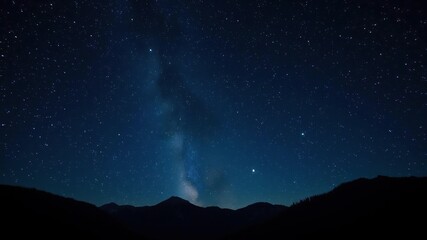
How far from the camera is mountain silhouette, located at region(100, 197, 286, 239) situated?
7862 centimetres

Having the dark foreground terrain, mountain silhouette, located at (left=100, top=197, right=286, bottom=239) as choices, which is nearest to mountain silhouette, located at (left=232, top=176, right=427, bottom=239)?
the dark foreground terrain

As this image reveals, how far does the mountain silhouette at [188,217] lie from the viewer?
3095 inches

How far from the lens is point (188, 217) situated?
90.8 metres

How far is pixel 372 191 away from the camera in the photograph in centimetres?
2548

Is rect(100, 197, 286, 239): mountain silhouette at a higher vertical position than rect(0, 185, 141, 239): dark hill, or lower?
higher

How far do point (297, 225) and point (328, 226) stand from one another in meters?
5.58

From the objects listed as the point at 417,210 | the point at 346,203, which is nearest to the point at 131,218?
the point at 346,203

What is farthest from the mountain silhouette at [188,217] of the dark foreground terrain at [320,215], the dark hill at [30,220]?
the dark hill at [30,220]

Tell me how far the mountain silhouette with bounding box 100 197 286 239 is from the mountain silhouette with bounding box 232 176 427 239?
5069cm

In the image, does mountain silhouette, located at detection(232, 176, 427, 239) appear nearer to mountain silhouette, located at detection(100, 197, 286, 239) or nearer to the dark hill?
the dark hill

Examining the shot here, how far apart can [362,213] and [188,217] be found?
3114 inches

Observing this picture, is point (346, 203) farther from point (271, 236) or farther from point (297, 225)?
point (271, 236)

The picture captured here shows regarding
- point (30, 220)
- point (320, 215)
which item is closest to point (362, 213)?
point (320, 215)

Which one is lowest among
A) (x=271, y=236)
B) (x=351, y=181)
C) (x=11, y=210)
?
(x=271, y=236)
